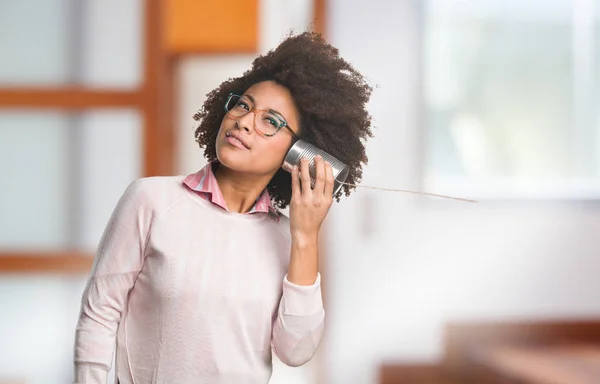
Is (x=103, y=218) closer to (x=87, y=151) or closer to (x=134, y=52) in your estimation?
(x=87, y=151)

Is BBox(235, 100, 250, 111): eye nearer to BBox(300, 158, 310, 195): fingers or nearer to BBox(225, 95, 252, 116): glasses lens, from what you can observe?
BBox(225, 95, 252, 116): glasses lens

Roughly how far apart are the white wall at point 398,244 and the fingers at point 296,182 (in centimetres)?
194

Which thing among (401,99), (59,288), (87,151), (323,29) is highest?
(323,29)

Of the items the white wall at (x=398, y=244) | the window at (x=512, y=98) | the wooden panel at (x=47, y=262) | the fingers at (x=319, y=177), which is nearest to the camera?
the fingers at (x=319, y=177)

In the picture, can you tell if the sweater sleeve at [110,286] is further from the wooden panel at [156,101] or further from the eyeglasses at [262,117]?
the wooden panel at [156,101]

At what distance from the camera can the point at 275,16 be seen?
133 inches

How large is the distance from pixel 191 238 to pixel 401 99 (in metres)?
2.09

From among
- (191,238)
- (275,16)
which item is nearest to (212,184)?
(191,238)

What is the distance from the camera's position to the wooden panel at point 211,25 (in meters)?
2.91

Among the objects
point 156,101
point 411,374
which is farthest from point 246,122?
point 411,374

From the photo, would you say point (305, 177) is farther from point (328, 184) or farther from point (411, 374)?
point (411, 374)

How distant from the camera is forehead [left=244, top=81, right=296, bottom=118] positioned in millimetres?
965

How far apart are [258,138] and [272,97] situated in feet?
0.22

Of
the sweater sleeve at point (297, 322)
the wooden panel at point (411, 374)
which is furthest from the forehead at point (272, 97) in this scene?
the wooden panel at point (411, 374)
